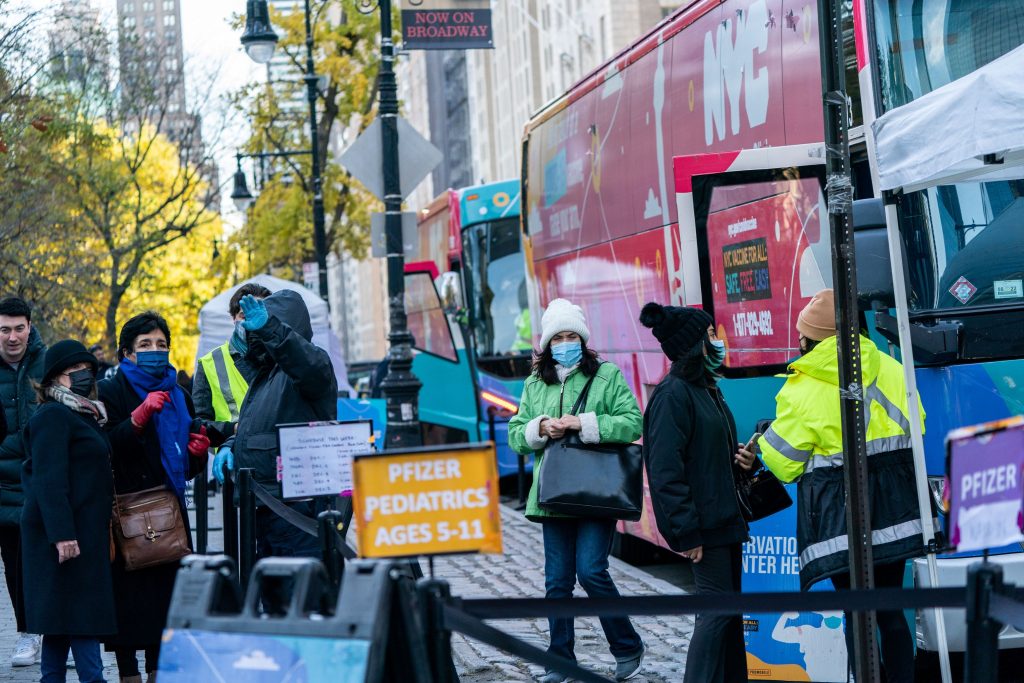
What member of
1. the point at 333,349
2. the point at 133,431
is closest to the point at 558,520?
the point at 133,431

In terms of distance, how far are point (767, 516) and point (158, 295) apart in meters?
42.2

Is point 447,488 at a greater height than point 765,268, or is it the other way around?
point 765,268

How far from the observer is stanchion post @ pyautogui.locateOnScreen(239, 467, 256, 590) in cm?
754

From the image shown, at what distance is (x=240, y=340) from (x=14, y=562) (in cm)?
161

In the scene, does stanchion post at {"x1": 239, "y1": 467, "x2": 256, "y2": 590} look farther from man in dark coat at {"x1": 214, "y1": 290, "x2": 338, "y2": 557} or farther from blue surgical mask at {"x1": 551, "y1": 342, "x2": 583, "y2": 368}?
blue surgical mask at {"x1": 551, "y1": 342, "x2": 583, "y2": 368}

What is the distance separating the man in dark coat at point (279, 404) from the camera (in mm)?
7797

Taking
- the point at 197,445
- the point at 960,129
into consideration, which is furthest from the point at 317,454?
the point at 960,129

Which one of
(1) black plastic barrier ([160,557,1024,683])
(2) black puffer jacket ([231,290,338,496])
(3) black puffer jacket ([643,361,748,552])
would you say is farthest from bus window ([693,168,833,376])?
(1) black plastic barrier ([160,557,1024,683])

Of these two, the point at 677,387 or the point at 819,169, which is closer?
the point at 677,387

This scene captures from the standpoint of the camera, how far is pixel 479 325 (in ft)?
64.2

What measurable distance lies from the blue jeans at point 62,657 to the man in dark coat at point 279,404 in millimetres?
1317

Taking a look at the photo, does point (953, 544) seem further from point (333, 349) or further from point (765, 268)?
point (333, 349)

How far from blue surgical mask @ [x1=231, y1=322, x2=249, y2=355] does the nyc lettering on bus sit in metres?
3.30

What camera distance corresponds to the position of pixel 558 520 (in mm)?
7477
